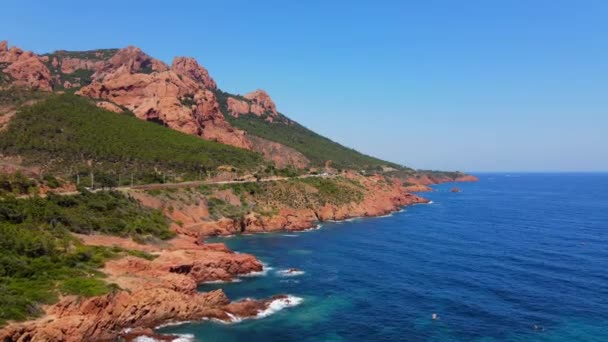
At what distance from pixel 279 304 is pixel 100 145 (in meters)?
85.6

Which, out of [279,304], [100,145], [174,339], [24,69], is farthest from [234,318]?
[24,69]

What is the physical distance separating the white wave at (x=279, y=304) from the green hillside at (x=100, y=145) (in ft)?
A: 194

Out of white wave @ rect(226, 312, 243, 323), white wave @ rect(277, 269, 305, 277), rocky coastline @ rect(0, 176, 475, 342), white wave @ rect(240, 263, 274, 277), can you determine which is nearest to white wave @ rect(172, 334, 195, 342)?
rocky coastline @ rect(0, 176, 475, 342)

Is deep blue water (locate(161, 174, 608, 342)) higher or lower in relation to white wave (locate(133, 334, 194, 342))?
higher

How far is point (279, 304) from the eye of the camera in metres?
56.1

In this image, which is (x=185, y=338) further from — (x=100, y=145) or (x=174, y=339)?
(x=100, y=145)

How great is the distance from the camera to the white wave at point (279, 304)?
53.3m

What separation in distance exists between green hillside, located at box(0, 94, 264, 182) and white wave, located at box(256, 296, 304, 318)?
5901 centimetres

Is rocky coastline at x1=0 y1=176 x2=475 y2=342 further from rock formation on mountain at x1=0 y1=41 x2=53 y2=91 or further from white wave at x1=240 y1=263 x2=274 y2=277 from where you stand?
rock formation on mountain at x1=0 y1=41 x2=53 y2=91

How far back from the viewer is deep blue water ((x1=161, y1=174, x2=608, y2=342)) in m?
48.7

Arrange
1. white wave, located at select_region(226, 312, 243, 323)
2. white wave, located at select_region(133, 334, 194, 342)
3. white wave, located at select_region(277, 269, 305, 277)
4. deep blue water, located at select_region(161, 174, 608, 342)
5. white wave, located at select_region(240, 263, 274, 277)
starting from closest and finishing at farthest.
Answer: white wave, located at select_region(133, 334, 194, 342), deep blue water, located at select_region(161, 174, 608, 342), white wave, located at select_region(226, 312, 243, 323), white wave, located at select_region(240, 263, 274, 277), white wave, located at select_region(277, 269, 305, 277)

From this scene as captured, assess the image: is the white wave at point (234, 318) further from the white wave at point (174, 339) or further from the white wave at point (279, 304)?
the white wave at point (174, 339)

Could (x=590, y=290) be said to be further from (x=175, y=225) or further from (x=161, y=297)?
(x=175, y=225)

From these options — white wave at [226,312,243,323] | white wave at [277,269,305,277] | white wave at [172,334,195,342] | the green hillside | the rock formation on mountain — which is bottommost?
white wave at [172,334,195,342]
